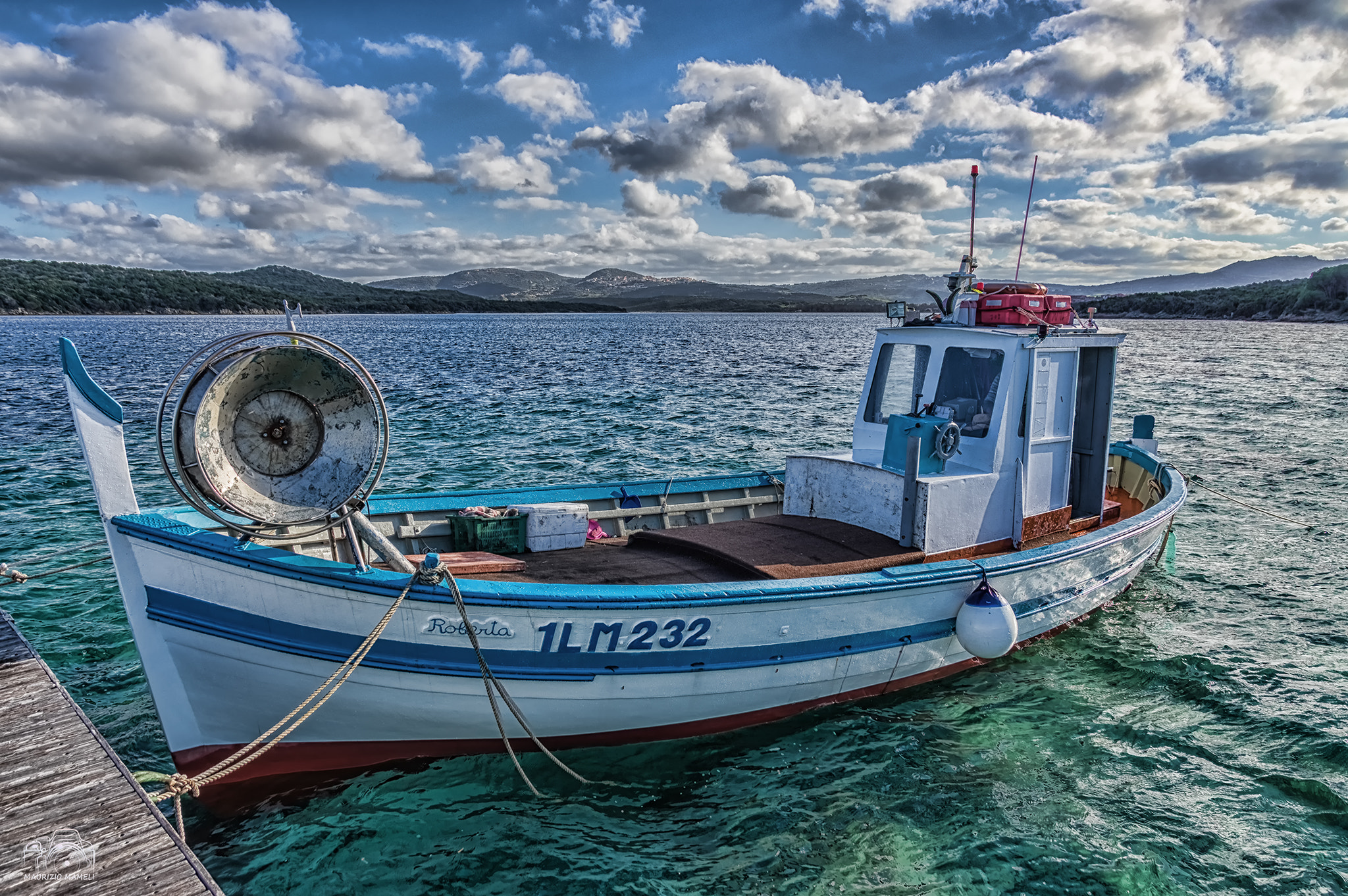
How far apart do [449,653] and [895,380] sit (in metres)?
6.61

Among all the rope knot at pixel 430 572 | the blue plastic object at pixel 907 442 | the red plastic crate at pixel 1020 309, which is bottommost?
the rope knot at pixel 430 572

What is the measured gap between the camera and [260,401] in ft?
18.8

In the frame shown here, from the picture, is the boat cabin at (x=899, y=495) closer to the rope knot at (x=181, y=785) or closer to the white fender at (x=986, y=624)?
the white fender at (x=986, y=624)

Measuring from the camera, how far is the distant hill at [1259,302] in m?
110

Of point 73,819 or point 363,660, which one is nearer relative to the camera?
point 73,819

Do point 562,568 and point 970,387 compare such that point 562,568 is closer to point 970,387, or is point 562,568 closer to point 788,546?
point 788,546

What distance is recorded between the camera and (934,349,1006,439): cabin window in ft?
29.3

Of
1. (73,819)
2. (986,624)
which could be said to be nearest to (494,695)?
(73,819)

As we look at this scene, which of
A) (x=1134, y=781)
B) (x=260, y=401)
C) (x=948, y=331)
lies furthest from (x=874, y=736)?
(x=260, y=401)

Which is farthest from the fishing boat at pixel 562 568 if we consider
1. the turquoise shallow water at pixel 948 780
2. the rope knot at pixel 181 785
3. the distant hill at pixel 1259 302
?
the distant hill at pixel 1259 302

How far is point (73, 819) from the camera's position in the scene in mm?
4414

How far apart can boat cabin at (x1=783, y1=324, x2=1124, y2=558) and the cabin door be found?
2cm

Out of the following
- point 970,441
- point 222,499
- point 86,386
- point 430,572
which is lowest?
point 430,572

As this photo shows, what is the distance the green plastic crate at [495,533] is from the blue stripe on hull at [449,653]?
2.49 m
